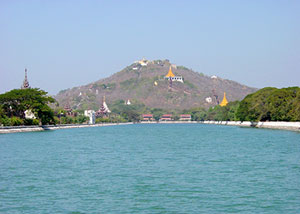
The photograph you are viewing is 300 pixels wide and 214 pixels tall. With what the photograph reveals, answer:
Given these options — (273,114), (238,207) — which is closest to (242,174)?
(238,207)

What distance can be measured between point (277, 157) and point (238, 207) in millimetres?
23824

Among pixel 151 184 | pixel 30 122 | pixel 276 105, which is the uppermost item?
pixel 276 105

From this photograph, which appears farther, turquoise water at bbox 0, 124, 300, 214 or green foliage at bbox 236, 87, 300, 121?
green foliage at bbox 236, 87, 300, 121

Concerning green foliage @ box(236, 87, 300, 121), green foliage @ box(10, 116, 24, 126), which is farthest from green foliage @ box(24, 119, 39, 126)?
green foliage @ box(236, 87, 300, 121)

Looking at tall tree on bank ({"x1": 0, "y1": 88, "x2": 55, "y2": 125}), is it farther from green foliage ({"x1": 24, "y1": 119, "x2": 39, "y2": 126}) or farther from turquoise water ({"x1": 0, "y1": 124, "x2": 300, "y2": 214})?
turquoise water ({"x1": 0, "y1": 124, "x2": 300, "y2": 214})

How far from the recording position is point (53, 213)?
23.0 metres

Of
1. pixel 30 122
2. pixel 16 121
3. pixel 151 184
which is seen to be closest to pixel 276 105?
pixel 30 122

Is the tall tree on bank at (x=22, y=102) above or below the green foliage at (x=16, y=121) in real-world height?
above

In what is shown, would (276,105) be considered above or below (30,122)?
above

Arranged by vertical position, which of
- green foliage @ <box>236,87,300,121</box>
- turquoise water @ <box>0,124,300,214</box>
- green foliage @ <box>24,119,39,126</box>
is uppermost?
green foliage @ <box>236,87,300,121</box>

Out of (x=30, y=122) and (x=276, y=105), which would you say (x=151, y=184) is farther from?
(x=30, y=122)

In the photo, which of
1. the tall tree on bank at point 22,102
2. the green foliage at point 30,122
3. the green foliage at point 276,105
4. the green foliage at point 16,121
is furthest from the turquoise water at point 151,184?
the green foliage at point 30,122

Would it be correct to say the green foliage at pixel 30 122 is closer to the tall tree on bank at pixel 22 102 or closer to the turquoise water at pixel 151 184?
the tall tree on bank at pixel 22 102

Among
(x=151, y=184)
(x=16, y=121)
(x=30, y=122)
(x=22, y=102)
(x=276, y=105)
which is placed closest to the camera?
(x=151, y=184)
